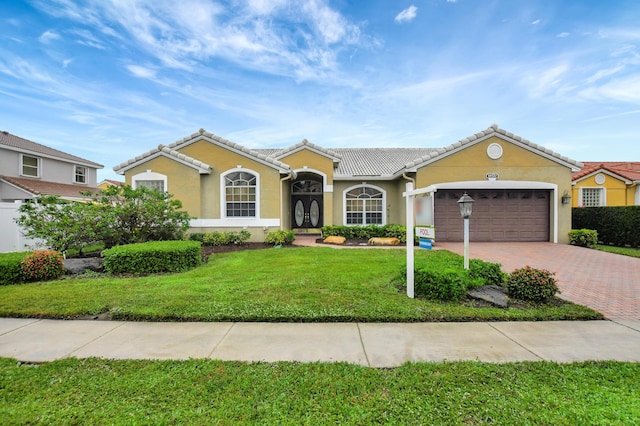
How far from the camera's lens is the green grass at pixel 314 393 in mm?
2461

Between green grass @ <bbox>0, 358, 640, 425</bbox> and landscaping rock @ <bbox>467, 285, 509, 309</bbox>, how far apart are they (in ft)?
6.48

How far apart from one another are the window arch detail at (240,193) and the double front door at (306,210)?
14.9 feet

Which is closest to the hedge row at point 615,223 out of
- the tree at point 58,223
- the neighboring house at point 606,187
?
the neighboring house at point 606,187

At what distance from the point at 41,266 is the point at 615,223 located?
22068 millimetres

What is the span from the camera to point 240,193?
1398 cm

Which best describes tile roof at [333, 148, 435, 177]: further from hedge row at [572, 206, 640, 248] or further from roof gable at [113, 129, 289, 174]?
hedge row at [572, 206, 640, 248]

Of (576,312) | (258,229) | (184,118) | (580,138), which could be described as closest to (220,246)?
(258,229)

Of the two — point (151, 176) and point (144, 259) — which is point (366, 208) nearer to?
point (151, 176)

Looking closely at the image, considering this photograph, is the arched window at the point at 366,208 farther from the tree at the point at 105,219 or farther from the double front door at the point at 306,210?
the tree at the point at 105,219

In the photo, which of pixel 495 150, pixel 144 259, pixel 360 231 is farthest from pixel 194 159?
pixel 495 150

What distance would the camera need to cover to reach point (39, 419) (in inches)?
96.6

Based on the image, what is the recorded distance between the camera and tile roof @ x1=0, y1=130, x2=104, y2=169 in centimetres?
1902

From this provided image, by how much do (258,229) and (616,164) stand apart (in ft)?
97.2

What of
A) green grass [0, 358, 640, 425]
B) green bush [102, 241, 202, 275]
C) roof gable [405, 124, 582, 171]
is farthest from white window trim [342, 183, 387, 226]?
green grass [0, 358, 640, 425]
